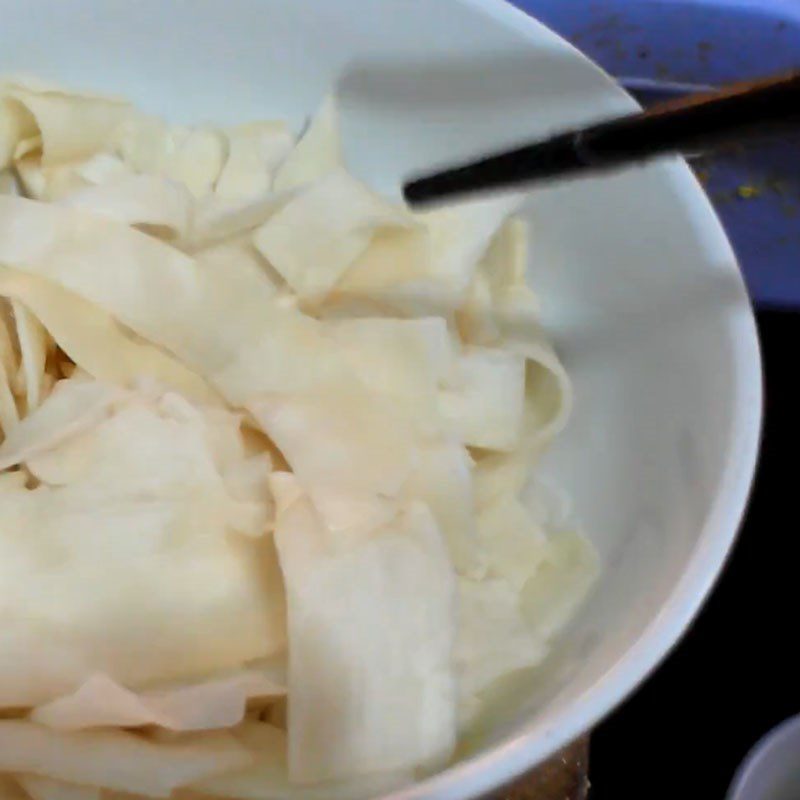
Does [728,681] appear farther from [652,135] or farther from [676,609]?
[652,135]

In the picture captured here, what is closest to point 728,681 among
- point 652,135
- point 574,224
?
point 574,224

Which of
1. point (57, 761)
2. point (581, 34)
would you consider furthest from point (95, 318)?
point (581, 34)

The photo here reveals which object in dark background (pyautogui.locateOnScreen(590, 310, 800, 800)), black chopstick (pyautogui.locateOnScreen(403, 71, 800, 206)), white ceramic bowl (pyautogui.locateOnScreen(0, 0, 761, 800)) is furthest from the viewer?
dark background (pyautogui.locateOnScreen(590, 310, 800, 800))

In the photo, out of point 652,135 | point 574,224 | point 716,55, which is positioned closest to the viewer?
point 652,135

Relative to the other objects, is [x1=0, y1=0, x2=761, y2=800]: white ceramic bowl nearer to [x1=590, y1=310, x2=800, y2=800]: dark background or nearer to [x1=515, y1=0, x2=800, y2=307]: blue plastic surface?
[x1=515, y1=0, x2=800, y2=307]: blue plastic surface

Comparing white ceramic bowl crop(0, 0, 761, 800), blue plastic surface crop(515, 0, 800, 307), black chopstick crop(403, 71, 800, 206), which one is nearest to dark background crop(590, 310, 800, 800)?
blue plastic surface crop(515, 0, 800, 307)

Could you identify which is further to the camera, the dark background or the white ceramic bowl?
the dark background

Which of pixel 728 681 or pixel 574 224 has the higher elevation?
pixel 574 224
